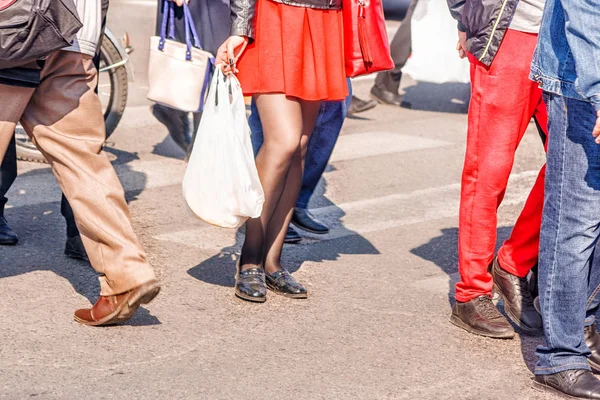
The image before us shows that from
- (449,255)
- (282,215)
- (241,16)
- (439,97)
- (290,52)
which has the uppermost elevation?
(241,16)

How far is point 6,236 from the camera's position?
16.6ft

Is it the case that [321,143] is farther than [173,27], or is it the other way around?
[173,27]

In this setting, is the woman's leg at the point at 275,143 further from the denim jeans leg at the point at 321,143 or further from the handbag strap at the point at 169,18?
the handbag strap at the point at 169,18

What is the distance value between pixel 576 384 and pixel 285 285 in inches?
54.5

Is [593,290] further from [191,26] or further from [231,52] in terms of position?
[191,26]

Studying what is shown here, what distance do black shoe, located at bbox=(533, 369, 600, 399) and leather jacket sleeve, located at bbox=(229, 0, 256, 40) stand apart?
1.74 metres

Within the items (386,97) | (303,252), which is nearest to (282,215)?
(303,252)

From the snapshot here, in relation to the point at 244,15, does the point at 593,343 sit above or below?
below

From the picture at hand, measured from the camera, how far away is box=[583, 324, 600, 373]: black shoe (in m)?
3.95

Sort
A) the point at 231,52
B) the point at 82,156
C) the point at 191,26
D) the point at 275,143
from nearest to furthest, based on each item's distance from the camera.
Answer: the point at 82,156, the point at 231,52, the point at 275,143, the point at 191,26

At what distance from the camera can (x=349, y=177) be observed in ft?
22.2

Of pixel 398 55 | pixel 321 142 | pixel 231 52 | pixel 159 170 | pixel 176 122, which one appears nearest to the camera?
pixel 231 52

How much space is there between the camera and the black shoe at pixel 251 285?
442cm

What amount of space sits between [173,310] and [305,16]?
1.31 meters
